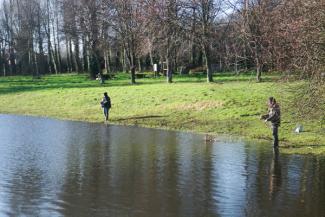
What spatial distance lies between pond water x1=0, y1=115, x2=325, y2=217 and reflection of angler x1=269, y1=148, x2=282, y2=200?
0.03 meters

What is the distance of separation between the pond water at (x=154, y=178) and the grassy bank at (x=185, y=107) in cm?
228

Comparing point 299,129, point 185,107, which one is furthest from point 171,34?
point 299,129

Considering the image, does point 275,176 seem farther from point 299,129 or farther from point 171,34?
point 171,34

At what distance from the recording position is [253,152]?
19016 millimetres

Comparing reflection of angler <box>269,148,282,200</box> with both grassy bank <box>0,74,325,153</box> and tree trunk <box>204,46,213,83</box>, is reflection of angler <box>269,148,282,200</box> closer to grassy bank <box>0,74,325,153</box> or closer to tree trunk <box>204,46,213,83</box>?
grassy bank <box>0,74,325,153</box>

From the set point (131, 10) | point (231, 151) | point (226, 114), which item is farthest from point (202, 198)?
point (131, 10)

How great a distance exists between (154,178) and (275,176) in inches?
133

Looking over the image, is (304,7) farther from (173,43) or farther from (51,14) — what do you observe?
(51,14)

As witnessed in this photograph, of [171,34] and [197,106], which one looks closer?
[197,106]

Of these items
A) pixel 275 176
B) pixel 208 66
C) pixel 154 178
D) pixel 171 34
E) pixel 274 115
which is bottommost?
pixel 275 176

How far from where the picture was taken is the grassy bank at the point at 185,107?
2297 cm

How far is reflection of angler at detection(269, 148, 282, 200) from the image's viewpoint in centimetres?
1326

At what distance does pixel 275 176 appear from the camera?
14.9 m

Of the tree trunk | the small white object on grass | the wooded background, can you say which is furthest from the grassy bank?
the tree trunk
